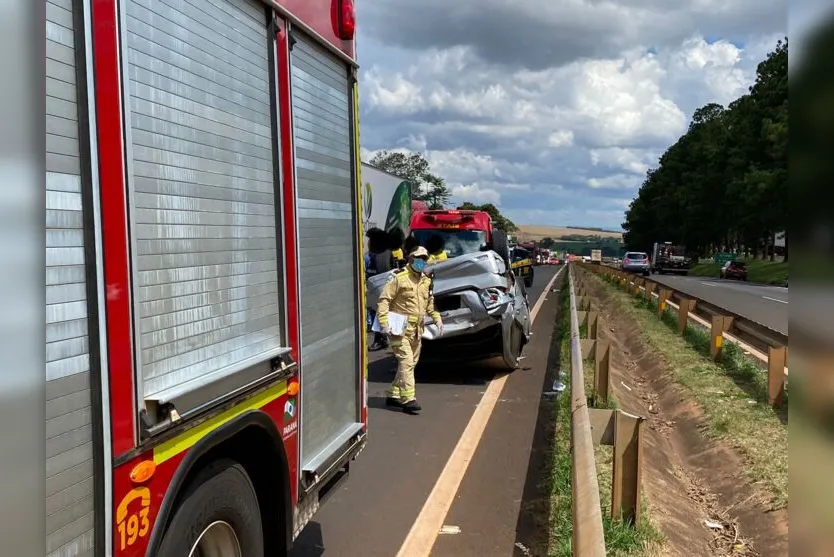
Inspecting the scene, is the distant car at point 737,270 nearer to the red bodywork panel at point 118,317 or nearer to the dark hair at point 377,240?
the dark hair at point 377,240

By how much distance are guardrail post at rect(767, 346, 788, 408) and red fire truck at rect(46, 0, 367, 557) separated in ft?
17.6

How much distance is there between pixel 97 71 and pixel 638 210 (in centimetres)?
12052

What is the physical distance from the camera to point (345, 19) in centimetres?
422

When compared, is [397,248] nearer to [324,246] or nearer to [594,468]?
[324,246]

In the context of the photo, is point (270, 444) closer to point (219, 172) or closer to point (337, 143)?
point (219, 172)

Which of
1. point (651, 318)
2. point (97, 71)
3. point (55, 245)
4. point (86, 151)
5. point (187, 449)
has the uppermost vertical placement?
point (97, 71)

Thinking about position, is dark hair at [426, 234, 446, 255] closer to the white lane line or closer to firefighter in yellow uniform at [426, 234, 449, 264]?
firefighter in yellow uniform at [426, 234, 449, 264]

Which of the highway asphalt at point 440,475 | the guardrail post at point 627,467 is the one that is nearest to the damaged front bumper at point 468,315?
the highway asphalt at point 440,475

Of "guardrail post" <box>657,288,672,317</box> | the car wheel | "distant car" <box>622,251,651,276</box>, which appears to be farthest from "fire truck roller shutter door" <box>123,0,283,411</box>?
"distant car" <box>622,251,651,276</box>

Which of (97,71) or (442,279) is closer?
(97,71)

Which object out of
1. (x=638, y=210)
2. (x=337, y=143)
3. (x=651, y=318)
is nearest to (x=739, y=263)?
(x=651, y=318)

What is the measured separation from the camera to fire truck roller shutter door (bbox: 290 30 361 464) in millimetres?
3674

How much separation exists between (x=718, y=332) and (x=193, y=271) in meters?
9.62

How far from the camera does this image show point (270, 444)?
3250 millimetres
